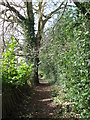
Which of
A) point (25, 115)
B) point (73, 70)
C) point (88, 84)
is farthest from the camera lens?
point (25, 115)

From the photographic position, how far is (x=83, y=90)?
2156mm

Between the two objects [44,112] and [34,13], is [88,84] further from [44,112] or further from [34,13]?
[34,13]

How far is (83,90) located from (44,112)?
4.29ft

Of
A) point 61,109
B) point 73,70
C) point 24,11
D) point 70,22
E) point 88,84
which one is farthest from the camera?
point 24,11

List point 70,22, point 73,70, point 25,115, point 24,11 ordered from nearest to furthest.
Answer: point 73,70 < point 70,22 < point 25,115 < point 24,11

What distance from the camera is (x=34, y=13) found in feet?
24.7

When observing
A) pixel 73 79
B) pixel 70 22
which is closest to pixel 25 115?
pixel 73 79

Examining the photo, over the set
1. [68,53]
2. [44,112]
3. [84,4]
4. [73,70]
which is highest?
[84,4]

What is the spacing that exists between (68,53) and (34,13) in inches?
221

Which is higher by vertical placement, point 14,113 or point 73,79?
point 73,79

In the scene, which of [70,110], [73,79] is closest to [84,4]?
[73,79]

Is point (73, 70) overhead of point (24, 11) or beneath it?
beneath

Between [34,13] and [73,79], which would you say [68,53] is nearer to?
[73,79]

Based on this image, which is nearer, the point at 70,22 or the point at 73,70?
the point at 73,70
